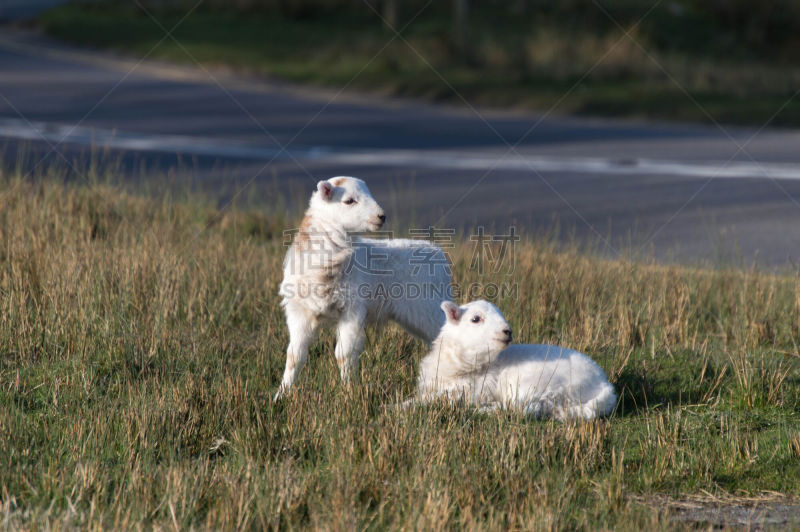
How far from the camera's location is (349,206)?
5.89m

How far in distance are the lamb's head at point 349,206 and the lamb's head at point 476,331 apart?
0.68 m

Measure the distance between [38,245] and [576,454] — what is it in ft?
17.4

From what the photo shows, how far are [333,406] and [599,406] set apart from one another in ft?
5.05

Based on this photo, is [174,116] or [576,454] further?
[174,116]

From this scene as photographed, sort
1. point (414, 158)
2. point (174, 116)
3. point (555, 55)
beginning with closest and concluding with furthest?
1. point (414, 158)
2. point (174, 116)
3. point (555, 55)

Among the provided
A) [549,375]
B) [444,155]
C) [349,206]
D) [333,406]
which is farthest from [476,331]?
[444,155]

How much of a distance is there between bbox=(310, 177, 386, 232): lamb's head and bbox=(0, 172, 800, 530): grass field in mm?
893

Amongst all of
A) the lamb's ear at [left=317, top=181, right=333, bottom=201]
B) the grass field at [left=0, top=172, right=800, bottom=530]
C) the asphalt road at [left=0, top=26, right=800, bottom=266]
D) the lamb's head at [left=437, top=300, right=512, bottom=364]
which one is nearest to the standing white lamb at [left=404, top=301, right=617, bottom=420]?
the lamb's head at [left=437, top=300, right=512, bottom=364]

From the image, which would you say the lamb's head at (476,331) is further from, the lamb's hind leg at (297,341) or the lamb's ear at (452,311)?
the lamb's hind leg at (297,341)

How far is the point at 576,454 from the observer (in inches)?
198

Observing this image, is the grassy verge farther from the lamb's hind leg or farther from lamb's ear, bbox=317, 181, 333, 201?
the lamb's hind leg

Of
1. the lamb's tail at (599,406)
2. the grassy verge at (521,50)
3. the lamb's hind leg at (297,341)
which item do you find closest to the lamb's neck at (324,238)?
the lamb's hind leg at (297,341)

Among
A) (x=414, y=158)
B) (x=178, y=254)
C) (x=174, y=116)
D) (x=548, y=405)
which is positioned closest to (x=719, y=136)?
(x=414, y=158)

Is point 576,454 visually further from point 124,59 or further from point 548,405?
point 124,59
